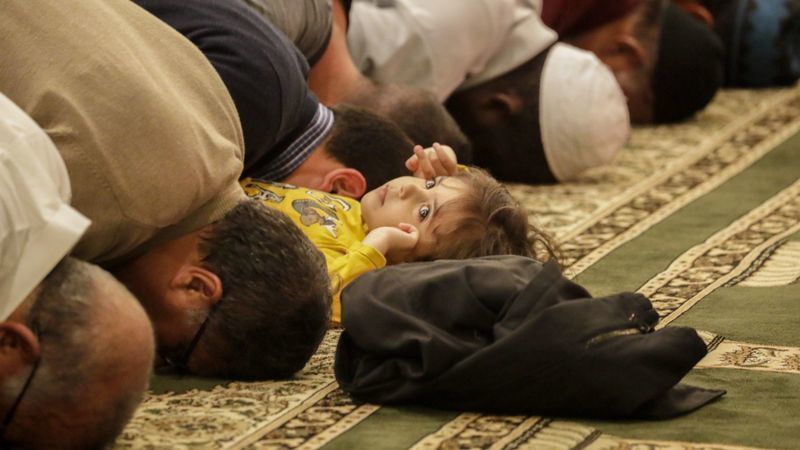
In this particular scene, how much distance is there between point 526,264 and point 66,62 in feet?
2.54

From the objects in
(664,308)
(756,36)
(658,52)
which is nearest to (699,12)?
(756,36)

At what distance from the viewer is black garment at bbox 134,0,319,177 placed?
8.98 ft

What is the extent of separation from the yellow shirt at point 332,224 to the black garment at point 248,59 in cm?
9

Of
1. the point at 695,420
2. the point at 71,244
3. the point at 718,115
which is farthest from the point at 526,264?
the point at 718,115

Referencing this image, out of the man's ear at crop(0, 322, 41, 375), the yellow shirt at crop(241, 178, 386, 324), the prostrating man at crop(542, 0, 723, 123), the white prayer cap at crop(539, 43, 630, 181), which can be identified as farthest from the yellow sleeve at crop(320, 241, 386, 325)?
the prostrating man at crop(542, 0, 723, 123)

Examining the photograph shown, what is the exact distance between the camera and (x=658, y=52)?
4738 mm

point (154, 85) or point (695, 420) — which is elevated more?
point (154, 85)

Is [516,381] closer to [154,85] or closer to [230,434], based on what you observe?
[230,434]

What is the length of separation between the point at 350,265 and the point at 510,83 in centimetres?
154

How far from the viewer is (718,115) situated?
16.8 ft

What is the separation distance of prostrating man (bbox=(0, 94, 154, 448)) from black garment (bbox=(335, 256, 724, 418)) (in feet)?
1.33

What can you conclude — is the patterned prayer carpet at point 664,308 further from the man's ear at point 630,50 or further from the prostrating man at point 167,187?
the man's ear at point 630,50

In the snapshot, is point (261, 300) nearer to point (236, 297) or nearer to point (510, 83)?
point (236, 297)

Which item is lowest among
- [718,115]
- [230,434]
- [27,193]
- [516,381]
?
[718,115]
